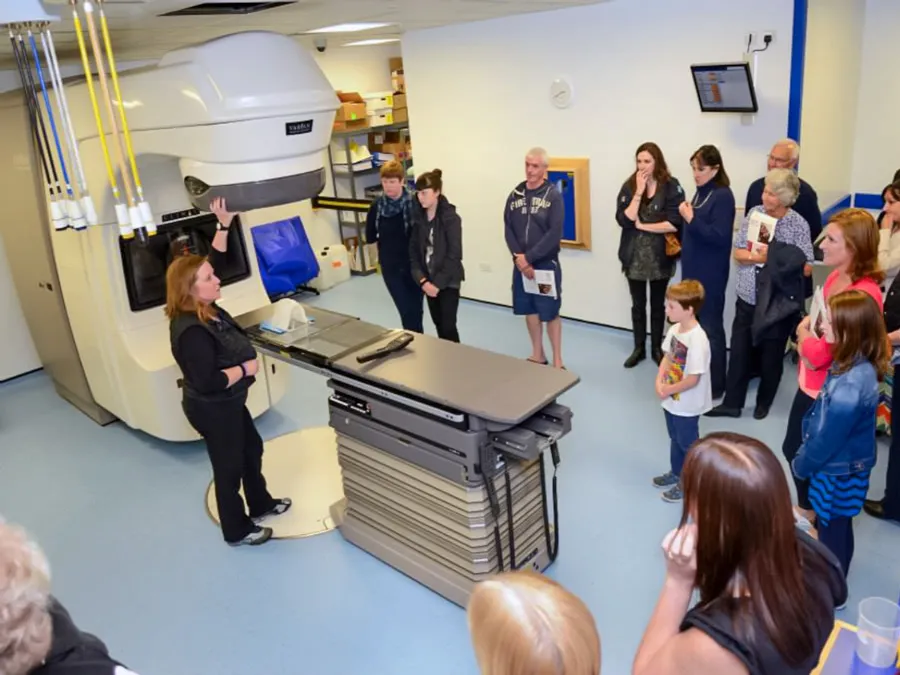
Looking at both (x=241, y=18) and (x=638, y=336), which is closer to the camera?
(x=241, y=18)

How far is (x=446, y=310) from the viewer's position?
482 cm

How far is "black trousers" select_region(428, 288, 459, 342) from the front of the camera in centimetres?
479

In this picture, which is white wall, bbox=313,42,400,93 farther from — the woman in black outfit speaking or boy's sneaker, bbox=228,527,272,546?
boy's sneaker, bbox=228,527,272,546

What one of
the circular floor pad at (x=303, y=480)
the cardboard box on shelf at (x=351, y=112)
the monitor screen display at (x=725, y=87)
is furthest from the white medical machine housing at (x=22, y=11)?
the cardboard box on shelf at (x=351, y=112)

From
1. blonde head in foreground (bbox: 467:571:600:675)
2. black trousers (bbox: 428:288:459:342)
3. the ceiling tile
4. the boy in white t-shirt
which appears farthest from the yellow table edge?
black trousers (bbox: 428:288:459:342)

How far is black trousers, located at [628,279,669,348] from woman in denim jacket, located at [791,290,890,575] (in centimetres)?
230

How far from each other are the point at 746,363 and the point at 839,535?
1577mm

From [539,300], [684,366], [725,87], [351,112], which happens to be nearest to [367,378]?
[684,366]

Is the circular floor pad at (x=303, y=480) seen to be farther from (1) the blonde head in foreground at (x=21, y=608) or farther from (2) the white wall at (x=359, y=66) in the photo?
(2) the white wall at (x=359, y=66)

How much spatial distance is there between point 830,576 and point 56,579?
3.26 metres

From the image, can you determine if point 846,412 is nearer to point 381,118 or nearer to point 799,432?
point 799,432

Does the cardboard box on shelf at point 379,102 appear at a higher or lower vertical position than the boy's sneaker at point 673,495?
higher

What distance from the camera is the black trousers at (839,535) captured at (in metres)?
2.67

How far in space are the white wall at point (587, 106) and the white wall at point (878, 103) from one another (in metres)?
1.75
